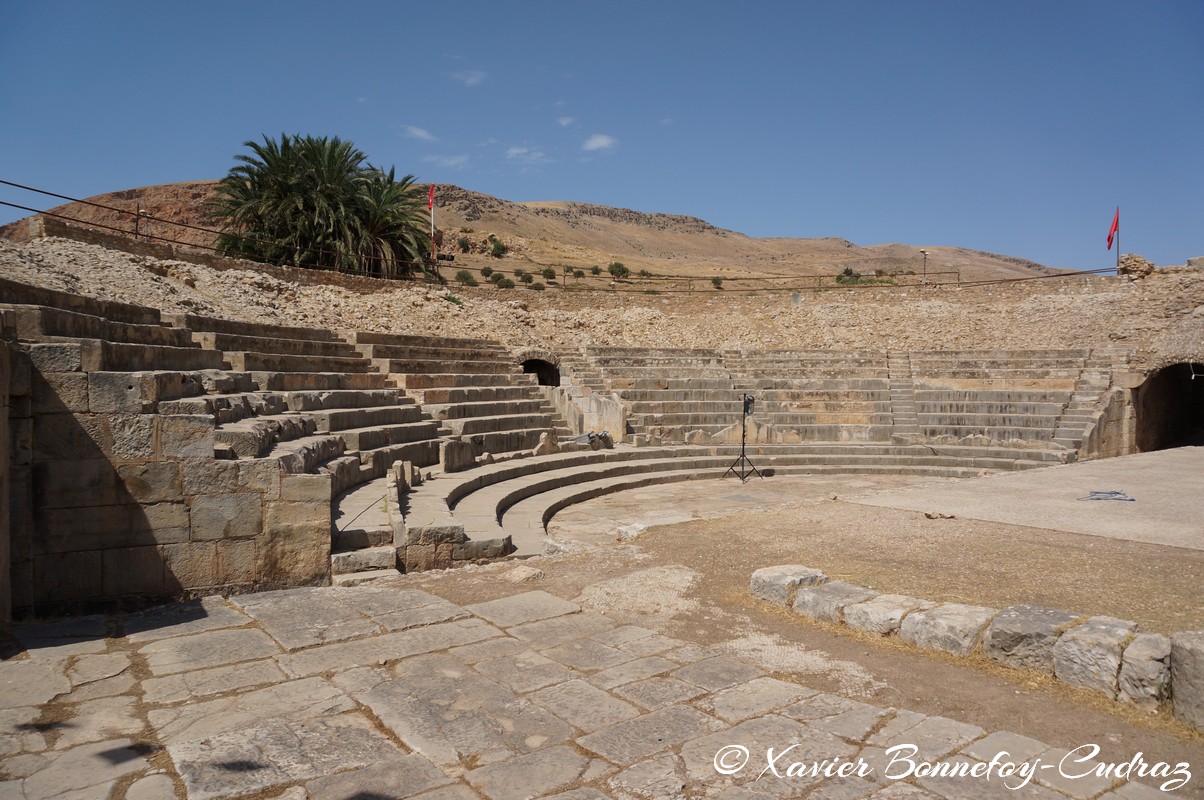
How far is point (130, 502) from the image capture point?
566 centimetres

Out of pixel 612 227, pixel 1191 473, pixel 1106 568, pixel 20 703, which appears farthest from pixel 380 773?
pixel 612 227

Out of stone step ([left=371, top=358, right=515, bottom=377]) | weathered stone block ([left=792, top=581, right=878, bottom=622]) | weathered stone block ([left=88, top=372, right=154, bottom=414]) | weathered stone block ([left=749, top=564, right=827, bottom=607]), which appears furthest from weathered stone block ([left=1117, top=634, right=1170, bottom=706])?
stone step ([left=371, top=358, right=515, bottom=377])

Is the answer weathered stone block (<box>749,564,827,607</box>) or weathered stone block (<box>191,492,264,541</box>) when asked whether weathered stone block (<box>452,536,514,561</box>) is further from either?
weathered stone block (<box>749,564,827,607</box>)

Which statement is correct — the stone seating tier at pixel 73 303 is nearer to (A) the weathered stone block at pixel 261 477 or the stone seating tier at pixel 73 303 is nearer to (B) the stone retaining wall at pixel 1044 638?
(A) the weathered stone block at pixel 261 477

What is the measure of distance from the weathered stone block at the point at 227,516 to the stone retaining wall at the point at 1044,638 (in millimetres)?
4170

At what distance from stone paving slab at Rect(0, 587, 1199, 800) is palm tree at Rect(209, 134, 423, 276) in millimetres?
19655

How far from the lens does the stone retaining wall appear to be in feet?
12.9

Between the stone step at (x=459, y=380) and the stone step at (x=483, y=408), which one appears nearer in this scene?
the stone step at (x=483, y=408)

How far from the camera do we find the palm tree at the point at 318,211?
23.5 meters

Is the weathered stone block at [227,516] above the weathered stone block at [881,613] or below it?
above

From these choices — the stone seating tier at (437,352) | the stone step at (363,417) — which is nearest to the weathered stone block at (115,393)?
the stone step at (363,417)

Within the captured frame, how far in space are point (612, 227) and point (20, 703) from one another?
83898 millimetres

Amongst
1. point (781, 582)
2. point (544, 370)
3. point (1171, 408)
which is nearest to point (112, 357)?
point (781, 582)

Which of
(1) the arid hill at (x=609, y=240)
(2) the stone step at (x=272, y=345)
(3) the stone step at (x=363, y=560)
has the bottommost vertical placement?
(3) the stone step at (x=363, y=560)
